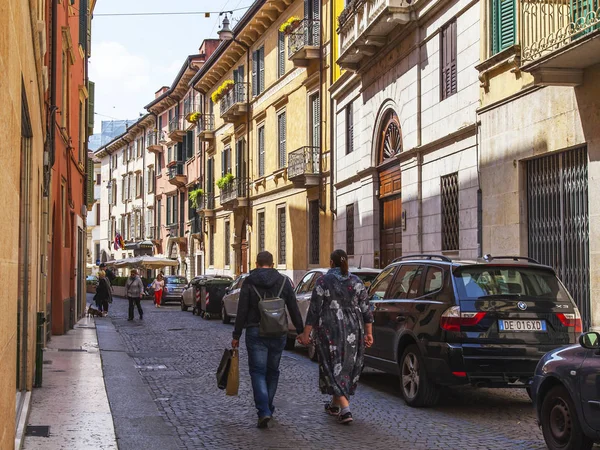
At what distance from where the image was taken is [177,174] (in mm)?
54812

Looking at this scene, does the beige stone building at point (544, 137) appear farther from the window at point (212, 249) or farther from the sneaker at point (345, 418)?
the window at point (212, 249)

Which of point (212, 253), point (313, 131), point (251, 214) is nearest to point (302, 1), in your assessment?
point (313, 131)

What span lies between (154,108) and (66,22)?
39926 mm

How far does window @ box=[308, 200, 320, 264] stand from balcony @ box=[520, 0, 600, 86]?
16.3 metres

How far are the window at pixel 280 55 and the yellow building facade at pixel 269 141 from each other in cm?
4

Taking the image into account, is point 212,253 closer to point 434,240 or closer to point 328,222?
point 328,222

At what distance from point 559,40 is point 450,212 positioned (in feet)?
20.6

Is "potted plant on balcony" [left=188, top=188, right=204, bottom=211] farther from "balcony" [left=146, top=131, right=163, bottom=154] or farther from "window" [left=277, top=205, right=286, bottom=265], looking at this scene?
"window" [left=277, top=205, right=286, bottom=265]

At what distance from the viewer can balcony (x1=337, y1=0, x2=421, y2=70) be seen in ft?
67.3

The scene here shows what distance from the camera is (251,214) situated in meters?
38.6

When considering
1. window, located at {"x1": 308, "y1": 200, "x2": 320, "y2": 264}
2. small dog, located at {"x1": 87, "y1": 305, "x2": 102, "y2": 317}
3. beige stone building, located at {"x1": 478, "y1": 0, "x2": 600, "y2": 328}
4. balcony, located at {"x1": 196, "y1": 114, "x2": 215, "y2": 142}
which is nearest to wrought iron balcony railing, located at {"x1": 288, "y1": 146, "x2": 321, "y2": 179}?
window, located at {"x1": 308, "y1": 200, "x2": 320, "y2": 264}

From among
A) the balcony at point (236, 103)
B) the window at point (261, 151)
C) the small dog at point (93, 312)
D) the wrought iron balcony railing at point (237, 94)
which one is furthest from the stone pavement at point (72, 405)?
the wrought iron balcony railing at point (237, 94)

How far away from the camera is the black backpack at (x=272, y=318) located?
28.8 ft

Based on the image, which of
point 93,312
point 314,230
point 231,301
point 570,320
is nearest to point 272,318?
point 570,320
